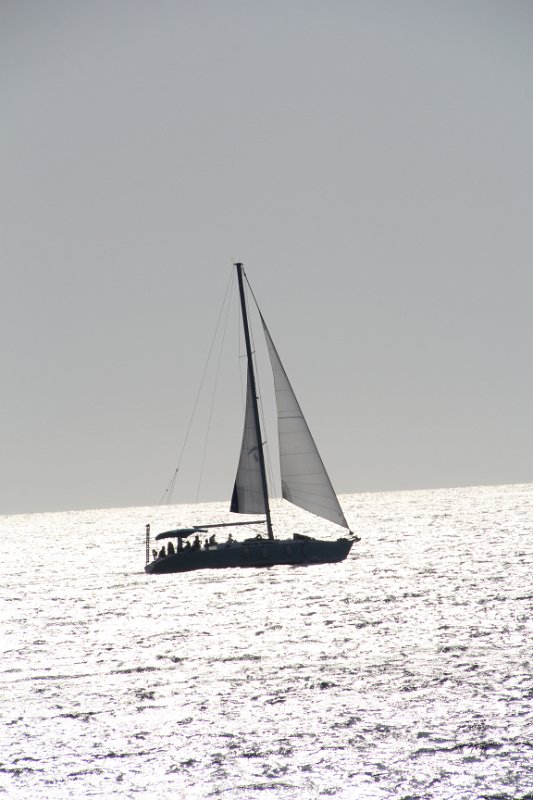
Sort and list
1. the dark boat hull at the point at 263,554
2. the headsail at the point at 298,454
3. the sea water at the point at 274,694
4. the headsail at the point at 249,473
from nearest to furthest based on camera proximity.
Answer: the sea water at the point at 274,694 → the headsail at the point at 298,454 → the headsail at the point at 249,473 → the dark boat hull at the point at 263,554

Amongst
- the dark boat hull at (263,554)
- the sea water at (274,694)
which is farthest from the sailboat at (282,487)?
the sea water at (274,694)

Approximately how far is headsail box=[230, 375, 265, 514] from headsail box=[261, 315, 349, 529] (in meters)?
2.20

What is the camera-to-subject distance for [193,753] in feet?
65.6

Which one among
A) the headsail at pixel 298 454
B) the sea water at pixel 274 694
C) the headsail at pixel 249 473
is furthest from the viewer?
the headsail at pixel 249 473

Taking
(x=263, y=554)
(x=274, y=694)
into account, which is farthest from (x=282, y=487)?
(x=274, y=694)

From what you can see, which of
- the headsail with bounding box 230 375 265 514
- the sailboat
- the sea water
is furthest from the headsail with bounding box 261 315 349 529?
the sea water

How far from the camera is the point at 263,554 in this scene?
185 ft

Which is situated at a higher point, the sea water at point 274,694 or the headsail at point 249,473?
the headsail at point 249,473

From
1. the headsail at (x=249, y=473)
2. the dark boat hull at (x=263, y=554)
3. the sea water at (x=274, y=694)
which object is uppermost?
the headsail at (x=249, y=473)

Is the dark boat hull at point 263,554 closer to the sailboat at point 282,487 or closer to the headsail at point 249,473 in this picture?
the sailboat at point 282,487

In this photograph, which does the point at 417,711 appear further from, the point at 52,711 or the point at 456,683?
the point at 52,711

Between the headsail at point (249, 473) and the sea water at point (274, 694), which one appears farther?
the headsail at point (249, 473)

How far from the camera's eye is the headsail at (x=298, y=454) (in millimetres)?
53406

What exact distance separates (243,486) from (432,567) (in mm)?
19637
